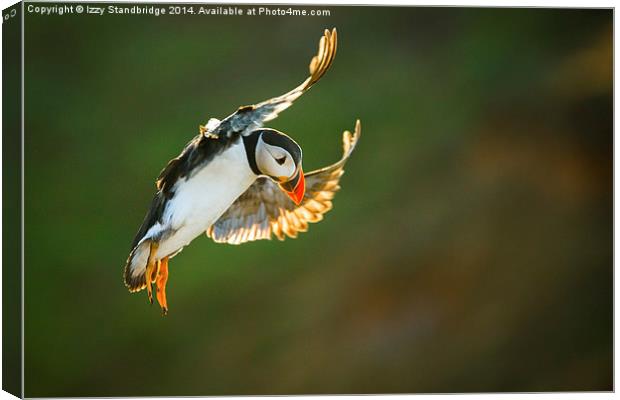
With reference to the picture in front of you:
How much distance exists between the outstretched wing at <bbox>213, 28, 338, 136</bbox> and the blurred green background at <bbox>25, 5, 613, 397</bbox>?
4cm

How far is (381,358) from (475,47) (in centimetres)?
116

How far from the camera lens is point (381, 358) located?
427cm

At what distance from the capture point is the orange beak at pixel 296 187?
13.6ft

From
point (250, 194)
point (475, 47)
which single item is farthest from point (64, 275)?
point (475, 47)

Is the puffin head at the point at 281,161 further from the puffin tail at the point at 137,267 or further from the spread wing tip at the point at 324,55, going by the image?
the puffin tail at the point at 137,267

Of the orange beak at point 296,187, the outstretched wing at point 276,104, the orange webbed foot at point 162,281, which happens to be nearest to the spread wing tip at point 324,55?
the outstretched wing at point 276,104

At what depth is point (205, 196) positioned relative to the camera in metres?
4.11

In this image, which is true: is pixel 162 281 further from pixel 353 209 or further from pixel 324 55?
pixel 324 55

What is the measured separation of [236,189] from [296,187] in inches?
8.2

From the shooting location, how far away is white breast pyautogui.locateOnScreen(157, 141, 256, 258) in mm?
4078

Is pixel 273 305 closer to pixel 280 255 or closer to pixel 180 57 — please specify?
pixel 280 255

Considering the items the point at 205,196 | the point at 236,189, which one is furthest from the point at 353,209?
the point at 205,196

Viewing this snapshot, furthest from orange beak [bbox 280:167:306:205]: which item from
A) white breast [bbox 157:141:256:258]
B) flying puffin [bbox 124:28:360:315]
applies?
white breast [bbox 157:141:256:258]

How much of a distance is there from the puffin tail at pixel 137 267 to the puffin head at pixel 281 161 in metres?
0.48
